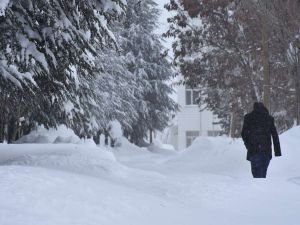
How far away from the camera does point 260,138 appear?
33.4 ft

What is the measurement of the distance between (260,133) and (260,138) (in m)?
0.10

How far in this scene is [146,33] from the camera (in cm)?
3641

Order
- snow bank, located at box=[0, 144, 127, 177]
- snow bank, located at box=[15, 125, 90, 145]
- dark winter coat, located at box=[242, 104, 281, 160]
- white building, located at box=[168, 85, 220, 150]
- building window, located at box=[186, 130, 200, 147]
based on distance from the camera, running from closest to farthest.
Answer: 1. snow bank, located at box=[0, 144, 127, 177]
2. dark winter coat, located at box=[242, 104, 281, 160]
3. snow bank, located at box=[15, 125, 90, 145]
4. white building, located at box=[168, 85, 220, 150]
5. building window, located at box=[186, 130, 200, 147]

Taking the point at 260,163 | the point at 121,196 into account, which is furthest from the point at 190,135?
the point at 121,196

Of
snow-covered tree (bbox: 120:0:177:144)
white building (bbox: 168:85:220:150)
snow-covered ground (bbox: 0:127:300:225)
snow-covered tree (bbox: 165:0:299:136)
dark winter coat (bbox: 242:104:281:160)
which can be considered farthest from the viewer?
white building (bbox: 168:85:220:150)

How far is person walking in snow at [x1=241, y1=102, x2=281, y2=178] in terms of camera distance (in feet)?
33.4

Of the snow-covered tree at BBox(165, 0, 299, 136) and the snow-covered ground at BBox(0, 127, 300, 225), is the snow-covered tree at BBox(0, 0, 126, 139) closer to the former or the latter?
the snow-covered ground at BBox(0, 127, 300, 225)

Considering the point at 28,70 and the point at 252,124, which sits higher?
the point at 28,70

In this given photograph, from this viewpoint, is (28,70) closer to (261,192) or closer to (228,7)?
(261,192)

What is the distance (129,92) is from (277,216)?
85.0 ft

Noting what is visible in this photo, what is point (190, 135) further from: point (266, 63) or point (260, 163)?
point (260, 163)

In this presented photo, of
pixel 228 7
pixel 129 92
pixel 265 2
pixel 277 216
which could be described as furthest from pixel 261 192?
pixel 129 92

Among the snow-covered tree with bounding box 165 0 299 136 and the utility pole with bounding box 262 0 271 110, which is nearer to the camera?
the utility pole with bounding box 262 0 271 110

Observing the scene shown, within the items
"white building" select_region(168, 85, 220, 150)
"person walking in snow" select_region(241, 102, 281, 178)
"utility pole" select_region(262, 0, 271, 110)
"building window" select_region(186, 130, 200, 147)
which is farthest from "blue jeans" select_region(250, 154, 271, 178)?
"building window" select_region(186, 130, 200, 147)
